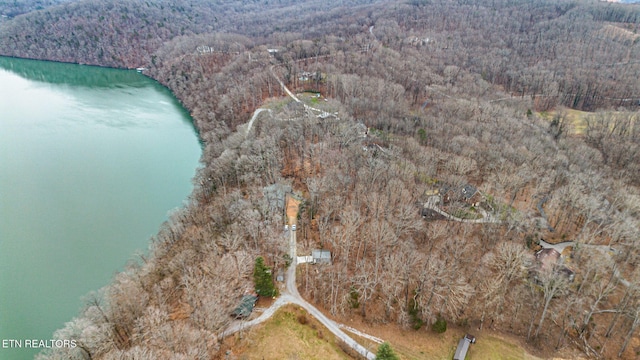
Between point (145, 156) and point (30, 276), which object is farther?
point (145, 156)

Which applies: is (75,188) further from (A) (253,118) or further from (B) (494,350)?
(B) (494,350)

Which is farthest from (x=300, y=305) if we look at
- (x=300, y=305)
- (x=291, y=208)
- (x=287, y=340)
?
(x=291, y=208)

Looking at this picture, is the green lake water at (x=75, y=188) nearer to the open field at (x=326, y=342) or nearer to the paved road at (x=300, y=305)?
the paved road at (x=300, y=305)

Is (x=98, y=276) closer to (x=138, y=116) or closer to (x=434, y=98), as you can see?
(x=138, y=116)

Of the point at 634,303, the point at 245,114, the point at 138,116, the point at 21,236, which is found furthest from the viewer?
the point at 138,116

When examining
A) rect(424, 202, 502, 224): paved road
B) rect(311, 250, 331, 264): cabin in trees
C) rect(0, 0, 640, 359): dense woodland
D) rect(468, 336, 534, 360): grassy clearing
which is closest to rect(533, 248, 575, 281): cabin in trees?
rect(0, 0, 640, 359): dense woodland

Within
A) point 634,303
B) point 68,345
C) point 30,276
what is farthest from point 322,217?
point 30,276
